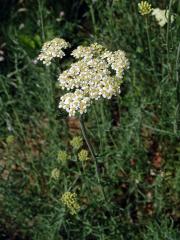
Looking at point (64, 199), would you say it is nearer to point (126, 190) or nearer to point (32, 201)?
point (32, 201)

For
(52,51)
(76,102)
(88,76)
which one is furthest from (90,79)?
(52,51)

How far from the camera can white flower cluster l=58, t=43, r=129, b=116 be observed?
251 centimetres

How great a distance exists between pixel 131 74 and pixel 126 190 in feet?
3.20

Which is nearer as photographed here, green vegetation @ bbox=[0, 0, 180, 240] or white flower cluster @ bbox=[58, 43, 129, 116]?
white flower cluster @ bbox=[58, 43, 129, 116]

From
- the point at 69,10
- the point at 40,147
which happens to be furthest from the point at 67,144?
the point at 69,10

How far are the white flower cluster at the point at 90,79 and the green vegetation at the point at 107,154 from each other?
0.42 m

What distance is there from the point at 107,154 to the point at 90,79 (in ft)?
2.07

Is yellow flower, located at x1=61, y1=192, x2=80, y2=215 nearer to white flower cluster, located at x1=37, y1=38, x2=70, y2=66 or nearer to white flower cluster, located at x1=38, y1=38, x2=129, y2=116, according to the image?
white flower cluster, located at x1=38, y1=38, x2=129, y2=116

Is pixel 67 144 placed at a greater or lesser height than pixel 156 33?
lesser

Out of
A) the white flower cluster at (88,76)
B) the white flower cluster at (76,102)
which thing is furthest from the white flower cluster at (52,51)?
the white flower cluster at (76,102)

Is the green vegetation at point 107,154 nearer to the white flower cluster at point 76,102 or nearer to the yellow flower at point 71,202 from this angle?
the yellow flower at point 71,202

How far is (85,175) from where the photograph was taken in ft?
10.2

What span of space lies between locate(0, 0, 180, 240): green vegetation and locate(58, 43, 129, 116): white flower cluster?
424 mm

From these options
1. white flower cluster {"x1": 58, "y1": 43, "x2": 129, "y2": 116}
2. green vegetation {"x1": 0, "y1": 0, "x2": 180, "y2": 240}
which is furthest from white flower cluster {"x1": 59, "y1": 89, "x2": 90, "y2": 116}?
green vegetation {"x1": 0, "y1": 0, "x2": 180, "y2": 240}
